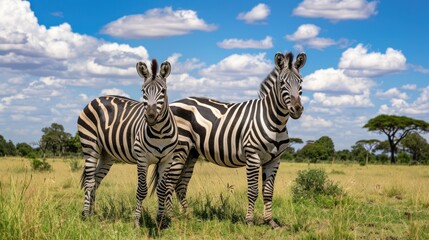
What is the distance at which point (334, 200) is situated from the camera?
10453mm

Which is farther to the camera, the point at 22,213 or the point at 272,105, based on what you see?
the point at 272,105

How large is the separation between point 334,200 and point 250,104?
2833 mm

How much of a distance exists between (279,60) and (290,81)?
50 centimetres

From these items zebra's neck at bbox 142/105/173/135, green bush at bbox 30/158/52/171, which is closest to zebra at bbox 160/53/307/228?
zebra's neck at bbox 142/105/173/135

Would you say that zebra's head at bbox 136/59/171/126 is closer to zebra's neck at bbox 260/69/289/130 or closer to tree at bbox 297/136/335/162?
zebra's neck at bbox 260/69/289/130

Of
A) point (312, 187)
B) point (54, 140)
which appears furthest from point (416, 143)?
point (312, 187)

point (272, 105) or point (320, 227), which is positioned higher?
point (272, 105)

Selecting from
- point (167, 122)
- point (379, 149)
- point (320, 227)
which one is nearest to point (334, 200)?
point (320, 227)

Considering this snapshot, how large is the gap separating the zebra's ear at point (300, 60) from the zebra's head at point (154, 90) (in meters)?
2.10

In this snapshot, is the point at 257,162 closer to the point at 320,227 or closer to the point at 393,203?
the point at 320,227

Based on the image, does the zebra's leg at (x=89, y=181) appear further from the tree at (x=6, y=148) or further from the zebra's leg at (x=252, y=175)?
the tree at (x=6, y=148)

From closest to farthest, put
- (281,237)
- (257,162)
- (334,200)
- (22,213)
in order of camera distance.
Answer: (22,213), (281,237), (257,162), (334,200)

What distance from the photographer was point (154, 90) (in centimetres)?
757

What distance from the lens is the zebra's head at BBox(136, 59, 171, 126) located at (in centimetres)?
746
